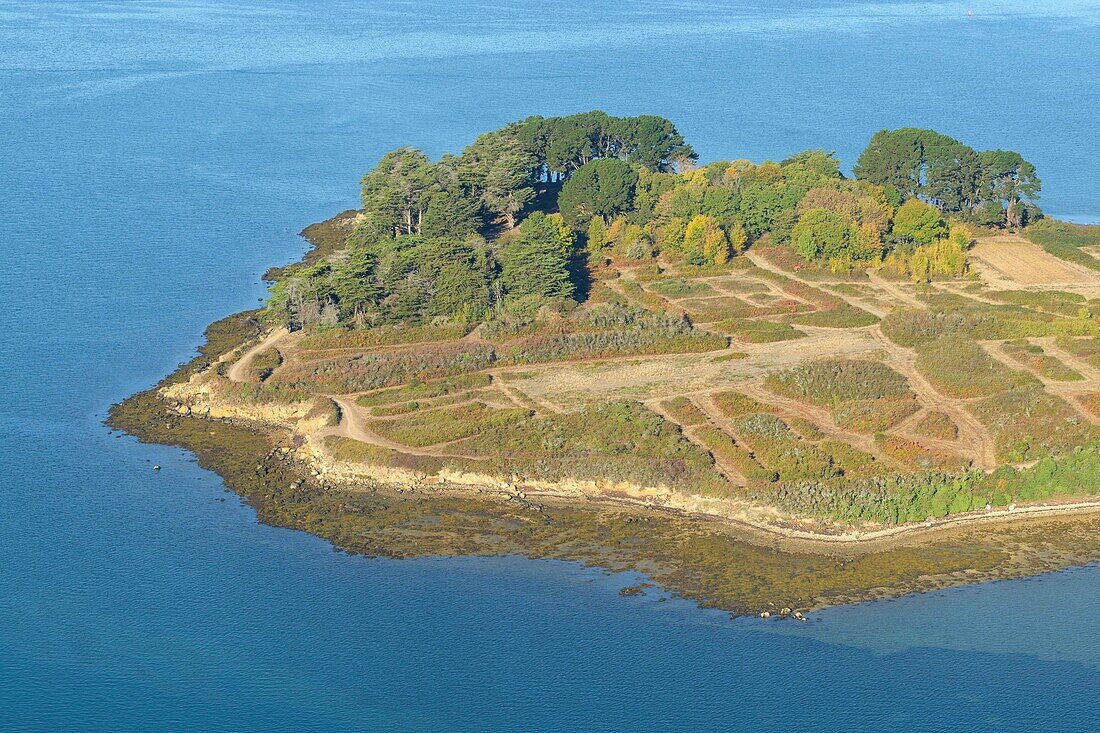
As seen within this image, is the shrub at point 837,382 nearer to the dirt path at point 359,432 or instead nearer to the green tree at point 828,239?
the dirt path at point 359,432

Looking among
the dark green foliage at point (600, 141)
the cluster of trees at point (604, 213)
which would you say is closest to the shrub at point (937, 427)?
the cluster of trees at point (604, 213)

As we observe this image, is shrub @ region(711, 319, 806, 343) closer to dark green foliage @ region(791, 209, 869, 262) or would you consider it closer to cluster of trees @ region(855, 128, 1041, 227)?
dark green foliage @ region(791, 209, 869, 262)

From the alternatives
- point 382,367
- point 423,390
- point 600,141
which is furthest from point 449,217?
point 600,141

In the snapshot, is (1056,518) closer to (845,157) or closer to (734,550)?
(734,550)

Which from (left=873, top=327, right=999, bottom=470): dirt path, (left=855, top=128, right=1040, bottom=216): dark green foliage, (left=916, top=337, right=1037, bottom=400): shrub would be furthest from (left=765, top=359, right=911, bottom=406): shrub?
(left=855, top=128, right=1040, bottom=216): dark green foliage

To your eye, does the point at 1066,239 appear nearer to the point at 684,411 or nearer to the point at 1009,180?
the point at 1009,180
